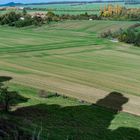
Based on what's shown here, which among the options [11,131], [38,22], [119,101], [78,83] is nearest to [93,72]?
[78,83]

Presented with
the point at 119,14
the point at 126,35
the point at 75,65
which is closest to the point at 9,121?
the point at 75,65

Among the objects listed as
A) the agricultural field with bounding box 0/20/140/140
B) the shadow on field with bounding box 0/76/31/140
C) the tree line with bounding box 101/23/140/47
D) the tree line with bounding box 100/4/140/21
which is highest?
the shadow on field with bounding box 0/76/31/140

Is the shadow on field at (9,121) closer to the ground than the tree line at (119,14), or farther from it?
farther from it

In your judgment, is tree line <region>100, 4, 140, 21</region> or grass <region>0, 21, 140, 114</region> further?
tree line <region>100, 4, 140, 21</region>

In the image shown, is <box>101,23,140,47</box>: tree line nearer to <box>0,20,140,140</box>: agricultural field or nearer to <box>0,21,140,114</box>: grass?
<box>0,21,140,114</box>: grass

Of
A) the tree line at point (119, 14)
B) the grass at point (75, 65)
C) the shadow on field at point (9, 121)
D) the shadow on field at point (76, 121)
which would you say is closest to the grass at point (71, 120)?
the shadow on field at point (76, 121)

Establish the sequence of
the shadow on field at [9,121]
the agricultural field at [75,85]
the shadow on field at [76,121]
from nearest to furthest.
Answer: the shadow on field at [9,121] → the shadow on field at [76,121] → the agricultural field at [75,85]

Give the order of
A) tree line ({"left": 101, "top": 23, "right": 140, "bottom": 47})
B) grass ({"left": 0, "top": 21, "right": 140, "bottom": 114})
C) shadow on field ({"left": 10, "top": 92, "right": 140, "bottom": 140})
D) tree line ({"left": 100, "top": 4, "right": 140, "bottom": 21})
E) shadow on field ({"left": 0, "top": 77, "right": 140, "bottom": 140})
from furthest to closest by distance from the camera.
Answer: tree line ({"left": 100, "top": 4, "right": 140, "bottom": 21}) < tree line ({"left": 101, "top": 23, "right": 140, "bottom": 47}) < grass ({"left": 0, "top": 21, "right": 140, "bottom": 114}) < shadow on field ({"left": 10, "top": 92, "right": 140, "bottom": 140}) < shadow on field ({"left": 0, "top": 77, "right": 140, "bottom": 140})

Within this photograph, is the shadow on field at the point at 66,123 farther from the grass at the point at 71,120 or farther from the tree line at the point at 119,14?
the tree line at the point at 119,14

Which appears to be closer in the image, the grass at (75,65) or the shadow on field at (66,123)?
the shadow on field at (66,123)

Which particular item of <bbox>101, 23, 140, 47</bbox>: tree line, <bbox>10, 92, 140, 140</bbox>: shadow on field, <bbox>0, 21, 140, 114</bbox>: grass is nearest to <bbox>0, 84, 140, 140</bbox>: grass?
<bbox>10, 92, 140, 140</bbox>: shadow on field
